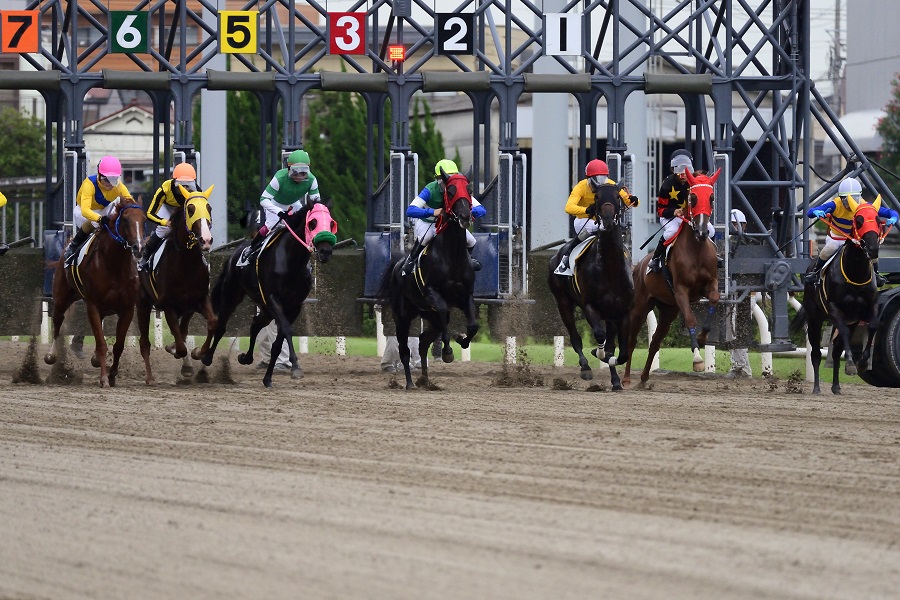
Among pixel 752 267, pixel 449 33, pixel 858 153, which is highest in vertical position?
pixel 449 33

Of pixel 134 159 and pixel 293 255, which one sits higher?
pixel 134 159

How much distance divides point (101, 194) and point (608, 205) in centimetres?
378

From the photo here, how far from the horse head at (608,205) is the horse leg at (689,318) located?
43.2 inches

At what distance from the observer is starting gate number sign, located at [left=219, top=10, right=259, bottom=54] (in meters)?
13.8

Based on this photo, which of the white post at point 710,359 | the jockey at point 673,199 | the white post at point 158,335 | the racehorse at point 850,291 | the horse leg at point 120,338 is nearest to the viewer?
the racehorse at point 850,291

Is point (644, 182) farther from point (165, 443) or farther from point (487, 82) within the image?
point (165, 443)

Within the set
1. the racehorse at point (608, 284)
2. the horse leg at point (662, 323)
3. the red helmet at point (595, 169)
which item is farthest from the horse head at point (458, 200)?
the horse leg at point (662, 323)

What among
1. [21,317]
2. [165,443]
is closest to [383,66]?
[21,317]

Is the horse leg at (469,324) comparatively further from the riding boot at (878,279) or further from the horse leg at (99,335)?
the riding boot at (878,279)

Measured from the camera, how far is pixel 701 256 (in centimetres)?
1202

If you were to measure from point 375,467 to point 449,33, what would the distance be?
25.6 ft

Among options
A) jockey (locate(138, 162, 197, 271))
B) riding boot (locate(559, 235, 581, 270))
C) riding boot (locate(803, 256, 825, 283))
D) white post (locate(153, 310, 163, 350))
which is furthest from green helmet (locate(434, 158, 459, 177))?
white post (locate(153, 310, 163, 350))

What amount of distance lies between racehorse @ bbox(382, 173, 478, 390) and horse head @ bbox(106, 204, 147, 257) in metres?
1.98

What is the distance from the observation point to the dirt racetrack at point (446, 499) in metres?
4.72
